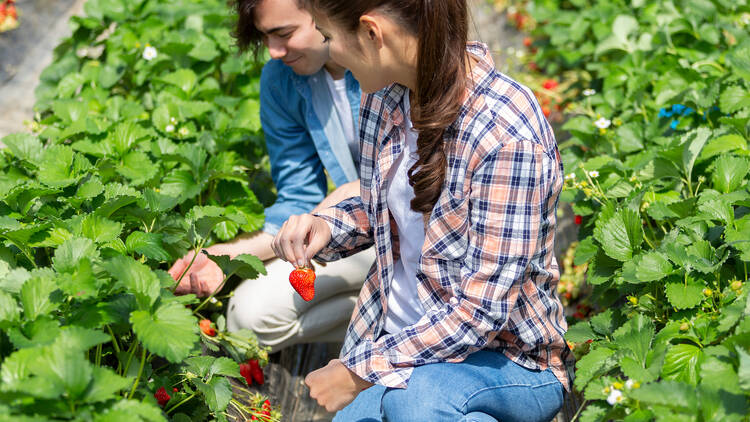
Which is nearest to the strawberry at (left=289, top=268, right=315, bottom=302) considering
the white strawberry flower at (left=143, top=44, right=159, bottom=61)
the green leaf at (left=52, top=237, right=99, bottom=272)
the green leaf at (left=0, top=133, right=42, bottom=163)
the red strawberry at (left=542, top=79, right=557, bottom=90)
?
the green leaf at (left=52, top=237, right=99, bottom=272)

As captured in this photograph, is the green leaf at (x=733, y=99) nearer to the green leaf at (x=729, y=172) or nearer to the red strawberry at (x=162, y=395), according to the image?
the green leaf at (x=729, y=172)

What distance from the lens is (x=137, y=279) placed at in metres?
1.60

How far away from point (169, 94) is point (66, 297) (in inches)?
60.6

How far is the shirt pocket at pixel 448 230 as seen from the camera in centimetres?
178

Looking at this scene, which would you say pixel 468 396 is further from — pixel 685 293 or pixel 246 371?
pixel 246 371

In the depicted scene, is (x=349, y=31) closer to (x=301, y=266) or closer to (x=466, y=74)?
(x=466, y=74)

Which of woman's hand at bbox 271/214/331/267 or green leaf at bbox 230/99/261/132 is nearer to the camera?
woman's hand at bbox 271/214/331/267

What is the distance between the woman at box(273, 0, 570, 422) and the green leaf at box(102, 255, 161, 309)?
0.43 meters

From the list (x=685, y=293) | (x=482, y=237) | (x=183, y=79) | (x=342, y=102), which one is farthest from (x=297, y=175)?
(x=685, y=293)

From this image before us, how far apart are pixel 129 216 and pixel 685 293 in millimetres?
1372

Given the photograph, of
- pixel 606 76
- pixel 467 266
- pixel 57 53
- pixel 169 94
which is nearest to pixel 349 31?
pixel 467 266

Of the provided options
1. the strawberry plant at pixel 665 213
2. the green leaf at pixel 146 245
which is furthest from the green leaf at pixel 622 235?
the green leaf at pixel 146 245

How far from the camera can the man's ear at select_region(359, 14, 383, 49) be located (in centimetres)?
164

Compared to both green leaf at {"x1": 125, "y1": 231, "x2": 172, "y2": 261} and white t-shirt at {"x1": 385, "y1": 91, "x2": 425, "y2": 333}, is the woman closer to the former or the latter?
white t-shirt at {"x1": 385, "y1": 91, "x2": 425, "y2": 333}
